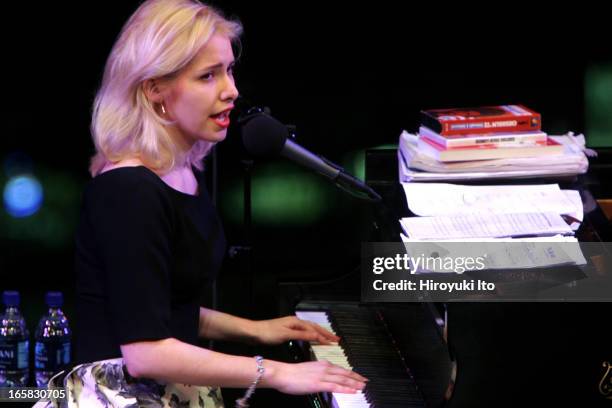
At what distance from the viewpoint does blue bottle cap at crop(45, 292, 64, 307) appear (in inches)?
137

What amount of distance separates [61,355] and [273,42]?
4.25 ft

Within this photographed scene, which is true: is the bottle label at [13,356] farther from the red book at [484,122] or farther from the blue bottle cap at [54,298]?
the red book at [484,122]

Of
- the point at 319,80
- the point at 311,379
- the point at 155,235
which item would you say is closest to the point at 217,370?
the point at 311,379

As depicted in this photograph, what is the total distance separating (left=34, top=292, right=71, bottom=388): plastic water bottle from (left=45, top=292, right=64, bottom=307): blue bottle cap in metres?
0.04

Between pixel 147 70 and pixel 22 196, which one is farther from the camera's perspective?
pixel 22 196

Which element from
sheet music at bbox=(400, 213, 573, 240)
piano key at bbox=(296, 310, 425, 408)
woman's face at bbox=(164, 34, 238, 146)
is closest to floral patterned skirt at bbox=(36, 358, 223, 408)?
piano key at bbox=(296, 310, 425, 408)

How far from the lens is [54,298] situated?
137 inches

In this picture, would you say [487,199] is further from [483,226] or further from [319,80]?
[319,80]

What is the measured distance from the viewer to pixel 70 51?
3.32 meters

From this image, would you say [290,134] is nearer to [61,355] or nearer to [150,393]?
[150,393]

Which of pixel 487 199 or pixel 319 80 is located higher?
pixel 319 80

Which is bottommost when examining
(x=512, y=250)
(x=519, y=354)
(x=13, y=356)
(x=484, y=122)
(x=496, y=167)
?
(x=13, y=356)

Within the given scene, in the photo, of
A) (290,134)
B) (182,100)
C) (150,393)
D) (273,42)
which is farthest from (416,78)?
(150,393)

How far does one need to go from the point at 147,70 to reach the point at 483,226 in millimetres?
836
